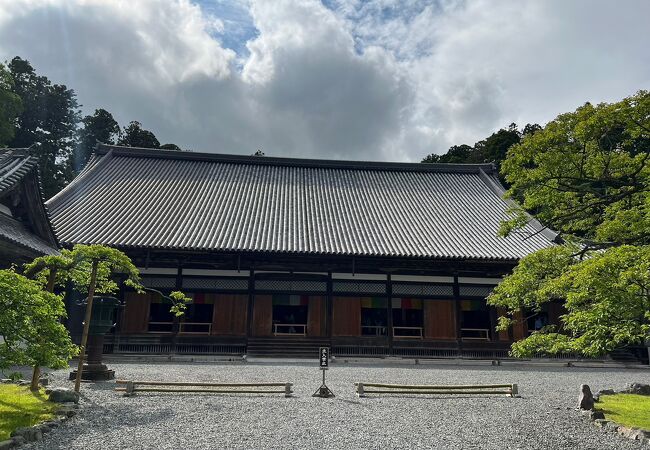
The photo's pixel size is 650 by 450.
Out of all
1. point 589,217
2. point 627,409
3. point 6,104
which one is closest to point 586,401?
point 627,409

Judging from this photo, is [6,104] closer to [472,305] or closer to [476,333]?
[472,305]

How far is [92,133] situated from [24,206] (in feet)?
131

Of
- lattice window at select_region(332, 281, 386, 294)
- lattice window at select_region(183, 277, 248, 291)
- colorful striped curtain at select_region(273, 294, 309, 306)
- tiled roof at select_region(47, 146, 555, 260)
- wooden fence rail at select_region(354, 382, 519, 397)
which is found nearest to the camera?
wooden fence rail at select_region(354, 382, 519, 397)

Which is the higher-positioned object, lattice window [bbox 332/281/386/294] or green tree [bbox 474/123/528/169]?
green tree [bbox 474/123/528/169]

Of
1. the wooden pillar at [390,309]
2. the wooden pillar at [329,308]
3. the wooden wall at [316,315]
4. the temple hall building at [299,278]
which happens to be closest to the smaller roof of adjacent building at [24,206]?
the temple hall building at [299,278]

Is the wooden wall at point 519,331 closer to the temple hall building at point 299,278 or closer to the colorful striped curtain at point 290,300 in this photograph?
the temple hall building at point 299,278

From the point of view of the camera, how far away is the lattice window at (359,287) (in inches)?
715

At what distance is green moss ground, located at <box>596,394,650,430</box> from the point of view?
7.92 meters

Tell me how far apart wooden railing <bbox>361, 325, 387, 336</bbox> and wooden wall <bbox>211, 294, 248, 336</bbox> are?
4877mm

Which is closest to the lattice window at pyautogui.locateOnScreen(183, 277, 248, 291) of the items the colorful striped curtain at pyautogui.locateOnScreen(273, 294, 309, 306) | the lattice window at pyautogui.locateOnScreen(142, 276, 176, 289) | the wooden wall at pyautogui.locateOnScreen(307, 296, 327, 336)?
the lattice window at pyautogui.locateOnScreen(142, 276, 176, 289)

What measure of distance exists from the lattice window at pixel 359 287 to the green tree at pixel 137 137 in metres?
38.4

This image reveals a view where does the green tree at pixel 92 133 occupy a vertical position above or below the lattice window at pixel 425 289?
above

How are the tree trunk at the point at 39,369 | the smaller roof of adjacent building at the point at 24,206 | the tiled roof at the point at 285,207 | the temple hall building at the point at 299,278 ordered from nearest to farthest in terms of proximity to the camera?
1. the tree trunk at the point at 39,369
2. the smaller roof of adjacent building at the point at 24,206
3. the temple hall building at the point at 299,278
4. the tiled roof at the point at 285,207

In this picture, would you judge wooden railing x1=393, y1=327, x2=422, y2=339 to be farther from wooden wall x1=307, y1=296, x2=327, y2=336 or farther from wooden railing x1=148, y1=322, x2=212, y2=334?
wooden railing x1=148, y1=322, x2=212, y2=334
